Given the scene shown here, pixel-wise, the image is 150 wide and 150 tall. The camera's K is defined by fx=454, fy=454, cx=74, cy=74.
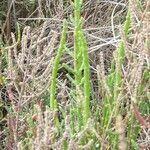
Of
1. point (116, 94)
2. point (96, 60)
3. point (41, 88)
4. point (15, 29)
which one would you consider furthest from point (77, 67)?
point (15, 29)

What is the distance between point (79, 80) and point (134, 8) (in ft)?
0.89

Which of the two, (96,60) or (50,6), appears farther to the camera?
(50,6)

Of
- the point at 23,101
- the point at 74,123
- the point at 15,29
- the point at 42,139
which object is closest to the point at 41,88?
the point at 23,101

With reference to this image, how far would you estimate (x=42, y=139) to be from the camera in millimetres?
1117

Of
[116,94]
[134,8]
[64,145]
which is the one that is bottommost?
[64,145]

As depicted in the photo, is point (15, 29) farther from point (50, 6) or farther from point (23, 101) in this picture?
point (23, 101)

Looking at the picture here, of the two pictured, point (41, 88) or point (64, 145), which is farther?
point (41, 88)

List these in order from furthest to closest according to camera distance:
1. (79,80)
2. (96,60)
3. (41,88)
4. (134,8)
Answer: (96,60) < (41,88) < (79,80) < (134,8)

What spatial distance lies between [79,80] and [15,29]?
1.38 m

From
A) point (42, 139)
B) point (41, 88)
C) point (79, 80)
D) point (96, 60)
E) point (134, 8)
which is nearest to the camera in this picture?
point (42, 139)

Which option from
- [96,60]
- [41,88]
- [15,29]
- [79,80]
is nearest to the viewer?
[79,80]

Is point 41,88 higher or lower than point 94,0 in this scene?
lower

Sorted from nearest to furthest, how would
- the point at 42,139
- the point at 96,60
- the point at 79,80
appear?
1. the point at 42,139
2. the point at 79,80
3. the point at 96,60

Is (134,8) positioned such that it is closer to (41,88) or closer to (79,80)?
(79,80)
